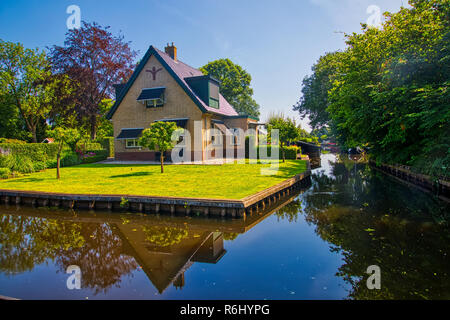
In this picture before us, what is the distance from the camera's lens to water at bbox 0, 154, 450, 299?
16.6ft

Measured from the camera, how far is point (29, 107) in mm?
34938

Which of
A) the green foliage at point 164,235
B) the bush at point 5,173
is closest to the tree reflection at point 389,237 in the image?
the green foliage at point 164,235

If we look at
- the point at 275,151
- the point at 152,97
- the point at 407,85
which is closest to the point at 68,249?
the point at 407,85

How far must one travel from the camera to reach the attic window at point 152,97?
22578 millimetres

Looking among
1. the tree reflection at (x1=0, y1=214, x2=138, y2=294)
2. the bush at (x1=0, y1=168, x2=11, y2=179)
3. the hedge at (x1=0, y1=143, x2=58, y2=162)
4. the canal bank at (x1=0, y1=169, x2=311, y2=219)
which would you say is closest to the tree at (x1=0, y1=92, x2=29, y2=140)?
the hedge at (x1=0, y1=143, x2=58, y2=162)

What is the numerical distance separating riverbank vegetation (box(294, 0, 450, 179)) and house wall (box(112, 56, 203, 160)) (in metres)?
11.8

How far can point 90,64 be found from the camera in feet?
93.9

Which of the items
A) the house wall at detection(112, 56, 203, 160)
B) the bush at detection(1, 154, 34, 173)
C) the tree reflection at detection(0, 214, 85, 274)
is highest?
the house wall at detection(112, 56, 203, 160)

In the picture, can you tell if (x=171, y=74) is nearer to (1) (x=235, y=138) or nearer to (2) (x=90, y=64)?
(1) (x=235, y=138)

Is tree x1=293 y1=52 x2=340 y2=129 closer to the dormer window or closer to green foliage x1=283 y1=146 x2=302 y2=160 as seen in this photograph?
green foliage x1=283 y1=146 x2=302 y2=160

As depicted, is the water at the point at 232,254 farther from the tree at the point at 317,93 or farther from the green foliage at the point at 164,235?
the tree at the point at 317,93

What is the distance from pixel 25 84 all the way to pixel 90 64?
41.8 ft

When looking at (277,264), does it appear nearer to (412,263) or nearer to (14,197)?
(412,263)

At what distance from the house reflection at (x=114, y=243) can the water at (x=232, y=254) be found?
3 centimetres
